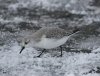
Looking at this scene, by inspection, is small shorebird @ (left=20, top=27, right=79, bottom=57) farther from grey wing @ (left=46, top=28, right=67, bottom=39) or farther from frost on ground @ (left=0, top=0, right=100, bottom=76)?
frost on ground @ (left=0, top=0, right=100, bottom=76)

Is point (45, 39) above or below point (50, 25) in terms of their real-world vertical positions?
above

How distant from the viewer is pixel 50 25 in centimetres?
1013

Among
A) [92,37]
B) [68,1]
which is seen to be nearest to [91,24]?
[92,37]

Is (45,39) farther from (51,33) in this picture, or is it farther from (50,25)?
(50,25)

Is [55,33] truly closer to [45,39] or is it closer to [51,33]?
[51,33]

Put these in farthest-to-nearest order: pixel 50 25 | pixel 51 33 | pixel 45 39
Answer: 1. pixel 50 25
2. pixel 51 33
3. pixel 45 39

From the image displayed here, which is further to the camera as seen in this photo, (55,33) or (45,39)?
(55,33)

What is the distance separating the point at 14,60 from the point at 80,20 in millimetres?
3825

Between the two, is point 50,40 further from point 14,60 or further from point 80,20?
point 80,20

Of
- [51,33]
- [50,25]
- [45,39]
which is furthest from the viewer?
[50,25]

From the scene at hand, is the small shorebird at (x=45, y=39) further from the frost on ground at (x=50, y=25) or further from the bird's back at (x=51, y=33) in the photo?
the frost on ground at (x=50, y=25)

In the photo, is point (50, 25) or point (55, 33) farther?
point (50, 25)

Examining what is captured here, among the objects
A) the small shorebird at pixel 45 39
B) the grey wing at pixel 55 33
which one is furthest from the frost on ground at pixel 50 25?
the grey wing at pixel 55 33

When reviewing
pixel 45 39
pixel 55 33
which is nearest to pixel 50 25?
pixel 55 33
